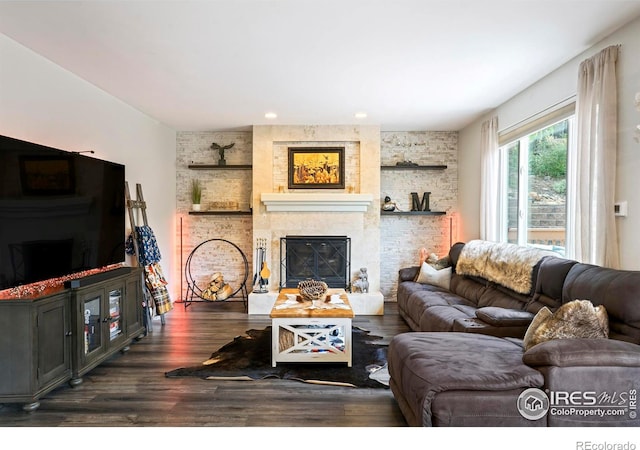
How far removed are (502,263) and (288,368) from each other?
222cm

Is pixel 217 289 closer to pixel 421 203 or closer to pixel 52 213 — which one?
pixel 52 213

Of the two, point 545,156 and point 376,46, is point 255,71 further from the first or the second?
point 545,156

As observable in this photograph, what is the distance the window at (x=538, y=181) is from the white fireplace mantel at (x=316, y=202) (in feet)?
5.84

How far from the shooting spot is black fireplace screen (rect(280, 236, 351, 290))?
530 centimetres

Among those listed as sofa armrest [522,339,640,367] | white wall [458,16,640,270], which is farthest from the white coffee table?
white wall [458,16,640,270]

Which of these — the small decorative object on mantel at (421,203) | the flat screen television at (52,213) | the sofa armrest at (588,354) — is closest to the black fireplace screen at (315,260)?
the small decorative object on mantel at (421,203)

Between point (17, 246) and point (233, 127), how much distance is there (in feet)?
11.3

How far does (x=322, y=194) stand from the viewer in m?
5.27

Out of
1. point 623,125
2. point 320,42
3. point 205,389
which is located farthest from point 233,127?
point 623,125

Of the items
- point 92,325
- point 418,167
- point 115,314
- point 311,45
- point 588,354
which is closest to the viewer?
point 588,354

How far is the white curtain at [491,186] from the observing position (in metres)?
4.51

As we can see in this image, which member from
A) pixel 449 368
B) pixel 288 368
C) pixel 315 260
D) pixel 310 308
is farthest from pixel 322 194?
pixel 449 368

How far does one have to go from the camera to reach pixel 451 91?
3883mm

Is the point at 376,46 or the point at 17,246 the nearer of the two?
the point at 17,246
